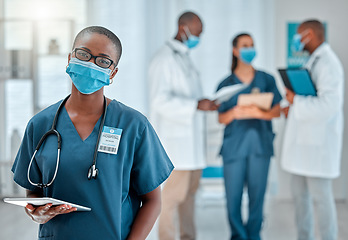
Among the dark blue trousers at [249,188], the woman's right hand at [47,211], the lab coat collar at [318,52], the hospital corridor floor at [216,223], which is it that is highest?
the lab coat collar at [318,52]

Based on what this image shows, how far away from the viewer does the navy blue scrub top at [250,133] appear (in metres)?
2.94

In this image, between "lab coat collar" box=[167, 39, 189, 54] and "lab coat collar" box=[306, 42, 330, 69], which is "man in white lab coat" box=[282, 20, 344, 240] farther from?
"lab coat collar" box=[167, 39, 189, 54]

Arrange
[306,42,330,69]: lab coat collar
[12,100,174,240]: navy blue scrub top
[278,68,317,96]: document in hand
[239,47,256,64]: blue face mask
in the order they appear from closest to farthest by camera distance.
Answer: [12,100,174,240]: navy blue scrub top
[278,68,317,96]: document in hand
[306,42,330,69]: lab coat collar
[239,47,256,64]: blue face mask

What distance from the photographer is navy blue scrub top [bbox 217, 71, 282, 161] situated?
9.63 feet

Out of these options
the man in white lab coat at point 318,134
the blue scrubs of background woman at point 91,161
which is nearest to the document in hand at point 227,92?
the man in white lab coat at point 318,134

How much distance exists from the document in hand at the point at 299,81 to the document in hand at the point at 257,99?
0.14 m

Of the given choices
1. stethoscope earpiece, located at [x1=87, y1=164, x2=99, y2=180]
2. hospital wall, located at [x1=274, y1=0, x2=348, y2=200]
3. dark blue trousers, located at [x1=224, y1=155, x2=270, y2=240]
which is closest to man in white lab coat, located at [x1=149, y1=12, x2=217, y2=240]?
dark blue trousers, located at [x1=224, y1=155, x2=270, y2=240]

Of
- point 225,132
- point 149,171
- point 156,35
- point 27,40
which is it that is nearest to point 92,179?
point 149,171

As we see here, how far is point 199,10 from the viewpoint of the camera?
4.48 metres

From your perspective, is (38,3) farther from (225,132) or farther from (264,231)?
(264,231)

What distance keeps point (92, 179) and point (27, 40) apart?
13.3ft

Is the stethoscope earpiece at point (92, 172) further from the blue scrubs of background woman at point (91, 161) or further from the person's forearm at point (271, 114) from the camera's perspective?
the person's forearm at point (271, 114)

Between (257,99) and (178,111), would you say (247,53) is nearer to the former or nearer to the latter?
(257,99)

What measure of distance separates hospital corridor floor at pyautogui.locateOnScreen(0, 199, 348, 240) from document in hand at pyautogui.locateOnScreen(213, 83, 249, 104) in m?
1.10
